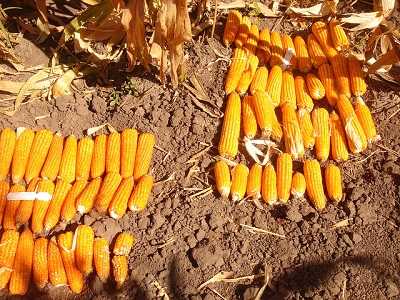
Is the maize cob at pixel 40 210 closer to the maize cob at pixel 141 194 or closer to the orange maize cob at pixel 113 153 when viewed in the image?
the orange maize cob at pixel 113 153

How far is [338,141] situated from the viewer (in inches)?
149

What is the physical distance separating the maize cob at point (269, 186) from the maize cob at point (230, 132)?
33cm

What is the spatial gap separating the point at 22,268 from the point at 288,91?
2.68 m

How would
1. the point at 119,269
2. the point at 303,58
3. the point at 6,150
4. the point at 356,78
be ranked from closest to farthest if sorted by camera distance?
the point at 119,269 < the point at 6,150 < the point at 356,78 < the point at 303,58

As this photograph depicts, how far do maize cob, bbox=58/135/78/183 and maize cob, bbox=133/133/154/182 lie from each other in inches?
20.7

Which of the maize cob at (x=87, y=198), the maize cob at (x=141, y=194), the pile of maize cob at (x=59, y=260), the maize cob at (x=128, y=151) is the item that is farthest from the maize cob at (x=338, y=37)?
the pile of maize cob at (x=59, y=260)

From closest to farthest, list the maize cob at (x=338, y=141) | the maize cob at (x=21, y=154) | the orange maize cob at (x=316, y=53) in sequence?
1. the maize cob at (x=21, y=154)
2. the maize cob at (x=338, y=141)
3. the orange maize cob at (x=316, y=53)

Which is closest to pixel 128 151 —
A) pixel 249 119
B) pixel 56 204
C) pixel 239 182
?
pixel 56 204

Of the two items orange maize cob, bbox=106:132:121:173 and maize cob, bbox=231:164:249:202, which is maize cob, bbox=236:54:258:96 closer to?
maize cob, bbox=231:164:249:202

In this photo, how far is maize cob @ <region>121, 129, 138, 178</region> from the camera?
3.65m

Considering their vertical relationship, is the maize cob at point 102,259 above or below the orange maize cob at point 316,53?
below

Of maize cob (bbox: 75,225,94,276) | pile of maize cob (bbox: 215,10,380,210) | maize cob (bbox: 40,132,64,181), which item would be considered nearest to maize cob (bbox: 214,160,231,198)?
pile of maize cob (bbox: 215,10,380,210)

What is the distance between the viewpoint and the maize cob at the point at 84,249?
325 cm

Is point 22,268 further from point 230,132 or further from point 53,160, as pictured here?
point 230,132
